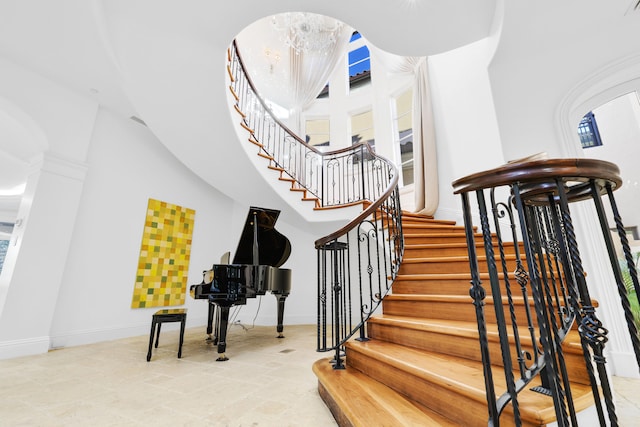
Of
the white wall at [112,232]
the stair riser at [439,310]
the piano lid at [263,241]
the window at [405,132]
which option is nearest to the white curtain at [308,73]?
the window at [405,132]

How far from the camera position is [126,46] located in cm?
272

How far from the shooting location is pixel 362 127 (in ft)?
22.2

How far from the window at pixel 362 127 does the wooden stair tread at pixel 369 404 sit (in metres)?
5.61

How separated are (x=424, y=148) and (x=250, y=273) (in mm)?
3266

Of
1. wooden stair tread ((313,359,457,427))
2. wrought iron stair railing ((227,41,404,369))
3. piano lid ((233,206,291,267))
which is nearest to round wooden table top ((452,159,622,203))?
wooden stair tread ((313,359,457,427))

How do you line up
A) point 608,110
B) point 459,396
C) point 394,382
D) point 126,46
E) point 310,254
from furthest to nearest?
1. point 310,254
2. point 608,110
3. point 126,46
4. point 394,382
5. point 459,396

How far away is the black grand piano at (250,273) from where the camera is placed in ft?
9.20

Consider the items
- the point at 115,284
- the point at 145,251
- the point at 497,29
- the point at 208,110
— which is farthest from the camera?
the point at 145,251

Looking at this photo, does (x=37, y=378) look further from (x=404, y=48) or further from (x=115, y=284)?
(x=404, y=48)

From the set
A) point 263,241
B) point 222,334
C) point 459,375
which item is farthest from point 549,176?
point 263,241

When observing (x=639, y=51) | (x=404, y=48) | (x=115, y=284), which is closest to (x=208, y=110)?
(x=404, y=48)

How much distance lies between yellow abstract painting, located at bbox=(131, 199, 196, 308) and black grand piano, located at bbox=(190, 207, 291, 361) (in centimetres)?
115

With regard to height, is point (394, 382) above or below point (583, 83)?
below

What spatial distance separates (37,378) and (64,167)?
2.44 m
